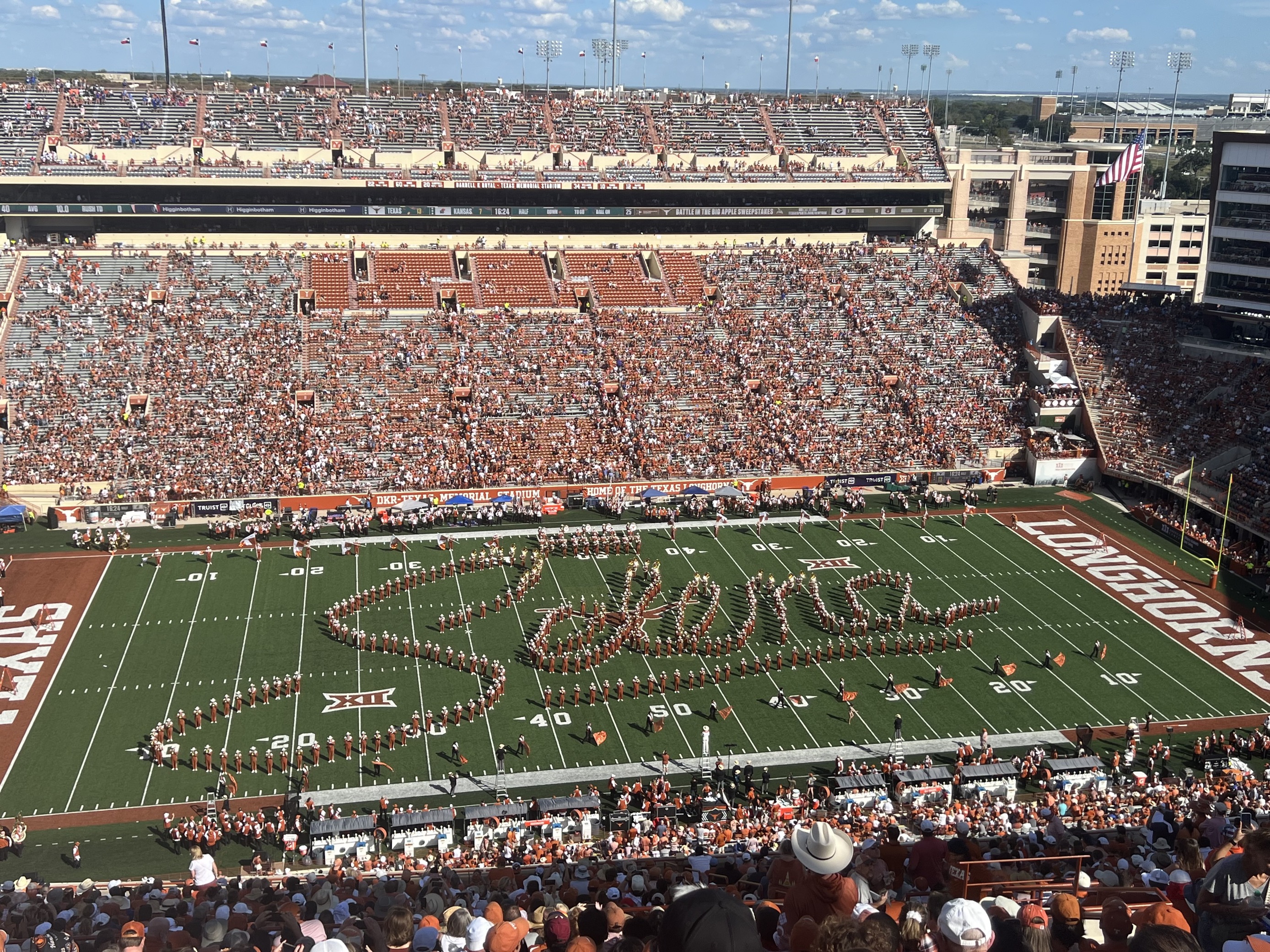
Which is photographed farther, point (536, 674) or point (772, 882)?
point (536, 674)

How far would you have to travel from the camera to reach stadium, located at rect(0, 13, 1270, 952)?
1446 centimetres

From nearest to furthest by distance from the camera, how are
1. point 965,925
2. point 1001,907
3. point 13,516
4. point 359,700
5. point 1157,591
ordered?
point 965,925
point 1001,907
point 359,700
point 1157,591
point 13,516

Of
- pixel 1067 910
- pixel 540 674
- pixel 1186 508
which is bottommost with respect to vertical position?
pixel 540 674

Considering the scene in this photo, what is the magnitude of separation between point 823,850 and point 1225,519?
29773 millimetres

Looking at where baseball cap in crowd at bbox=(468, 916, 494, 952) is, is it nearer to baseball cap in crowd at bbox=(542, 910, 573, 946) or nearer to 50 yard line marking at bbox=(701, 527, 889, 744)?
baseball cap in crowd at bbox=(542, 910, 573, 946)

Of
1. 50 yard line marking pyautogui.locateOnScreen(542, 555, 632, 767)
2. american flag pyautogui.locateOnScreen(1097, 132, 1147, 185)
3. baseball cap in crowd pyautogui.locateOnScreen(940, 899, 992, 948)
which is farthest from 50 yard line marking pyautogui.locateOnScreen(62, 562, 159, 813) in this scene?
american flag pyautogui.locateOnScreen(1097, 132, 1147, 185)

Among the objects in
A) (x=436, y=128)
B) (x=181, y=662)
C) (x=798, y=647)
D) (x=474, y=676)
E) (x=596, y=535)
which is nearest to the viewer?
(x=474, y=676)

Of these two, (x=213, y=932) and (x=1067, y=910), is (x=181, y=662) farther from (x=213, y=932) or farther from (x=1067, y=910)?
(x=1067, y=910)

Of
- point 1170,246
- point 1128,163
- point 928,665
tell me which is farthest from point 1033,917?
Result: point 1170,246

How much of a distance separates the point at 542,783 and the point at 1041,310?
3167 centimetres

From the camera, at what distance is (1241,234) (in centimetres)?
3988

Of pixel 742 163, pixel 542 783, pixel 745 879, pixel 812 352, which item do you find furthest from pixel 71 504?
pixel 742 163

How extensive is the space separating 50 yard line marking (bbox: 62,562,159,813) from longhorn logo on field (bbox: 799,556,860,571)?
56.3 ft

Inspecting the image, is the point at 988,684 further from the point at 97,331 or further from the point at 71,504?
the point at 97,331
